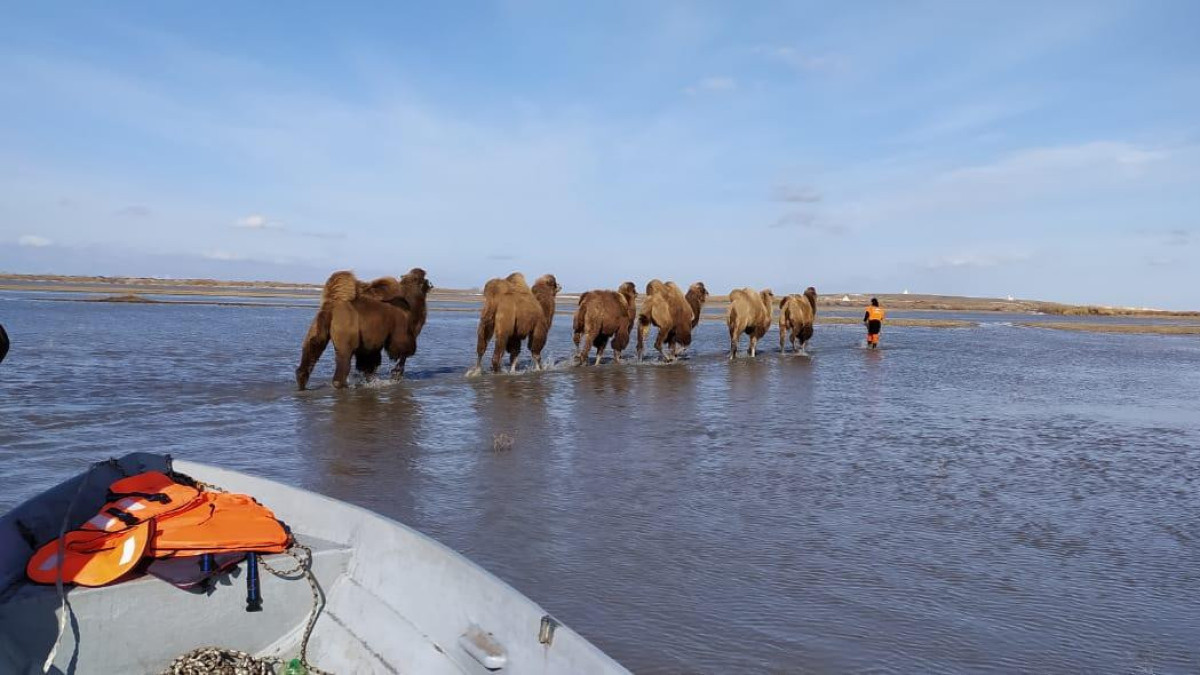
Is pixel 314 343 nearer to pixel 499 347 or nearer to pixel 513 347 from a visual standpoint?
pixel 499 347

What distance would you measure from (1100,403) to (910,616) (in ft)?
37.5

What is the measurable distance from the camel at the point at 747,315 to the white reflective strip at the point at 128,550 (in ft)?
63.3

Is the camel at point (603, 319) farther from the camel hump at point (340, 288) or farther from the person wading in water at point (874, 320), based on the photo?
the person wading in water at point (874, 320)

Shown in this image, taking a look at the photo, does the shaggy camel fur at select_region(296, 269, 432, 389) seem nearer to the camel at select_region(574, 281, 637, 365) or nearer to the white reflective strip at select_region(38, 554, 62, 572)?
the camel at select_region(574, 281, 637, 365)

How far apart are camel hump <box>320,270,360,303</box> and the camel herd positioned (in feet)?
0.05

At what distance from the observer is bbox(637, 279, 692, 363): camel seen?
19.9m

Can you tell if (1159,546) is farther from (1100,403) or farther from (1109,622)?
(1100,403)

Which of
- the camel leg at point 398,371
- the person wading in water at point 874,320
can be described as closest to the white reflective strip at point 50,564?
the camel leg at point 398,371

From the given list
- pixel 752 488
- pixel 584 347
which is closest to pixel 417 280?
pixel 584 347

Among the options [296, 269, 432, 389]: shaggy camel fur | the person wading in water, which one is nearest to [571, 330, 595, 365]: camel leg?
[296, 269, 432, 389]: shaggy camel fur

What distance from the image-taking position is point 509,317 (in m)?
15.7

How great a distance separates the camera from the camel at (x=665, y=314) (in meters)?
19.9

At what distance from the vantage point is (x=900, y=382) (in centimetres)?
1683

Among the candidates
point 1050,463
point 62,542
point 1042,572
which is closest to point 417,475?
point 62,542
